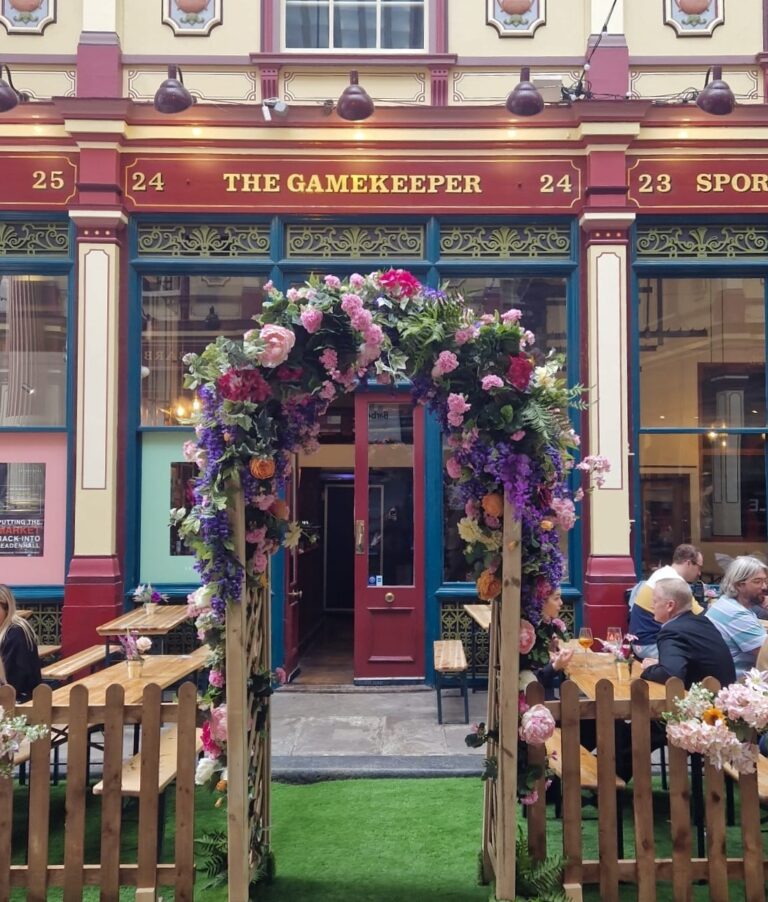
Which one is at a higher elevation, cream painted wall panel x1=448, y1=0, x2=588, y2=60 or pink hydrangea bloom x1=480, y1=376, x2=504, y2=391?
cream painted wall panel x1=448, y1=0, x2=588, y2=60

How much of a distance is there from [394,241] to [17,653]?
5.03 metres

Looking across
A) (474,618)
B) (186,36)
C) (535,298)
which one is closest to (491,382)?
(474,618)

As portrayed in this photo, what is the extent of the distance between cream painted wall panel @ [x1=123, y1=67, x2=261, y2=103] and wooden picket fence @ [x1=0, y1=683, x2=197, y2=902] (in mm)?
6221

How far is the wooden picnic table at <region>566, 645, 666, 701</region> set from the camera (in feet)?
16.7

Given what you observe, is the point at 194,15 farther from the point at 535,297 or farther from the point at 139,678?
the point at 139,678

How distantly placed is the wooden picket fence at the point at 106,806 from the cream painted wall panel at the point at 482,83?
648 centimetres

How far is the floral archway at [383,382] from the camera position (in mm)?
3715

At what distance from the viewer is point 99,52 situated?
25.8 feet

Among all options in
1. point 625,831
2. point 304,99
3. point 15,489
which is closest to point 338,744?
point 625,831

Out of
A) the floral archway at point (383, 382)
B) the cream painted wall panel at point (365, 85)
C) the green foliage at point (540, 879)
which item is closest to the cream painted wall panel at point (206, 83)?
the cream painted wall panel at point (365, 85)

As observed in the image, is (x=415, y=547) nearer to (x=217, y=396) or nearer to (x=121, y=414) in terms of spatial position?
(x=121, y=414)

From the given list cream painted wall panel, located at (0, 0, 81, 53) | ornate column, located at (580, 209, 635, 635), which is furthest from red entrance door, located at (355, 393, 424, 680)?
cream painted wall panel, located at (0, 0, 81, 53)

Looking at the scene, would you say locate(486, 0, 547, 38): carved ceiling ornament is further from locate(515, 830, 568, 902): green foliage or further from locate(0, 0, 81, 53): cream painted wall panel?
locate(515, 830, 568, 902): green foliage

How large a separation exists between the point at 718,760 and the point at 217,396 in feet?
9.17
